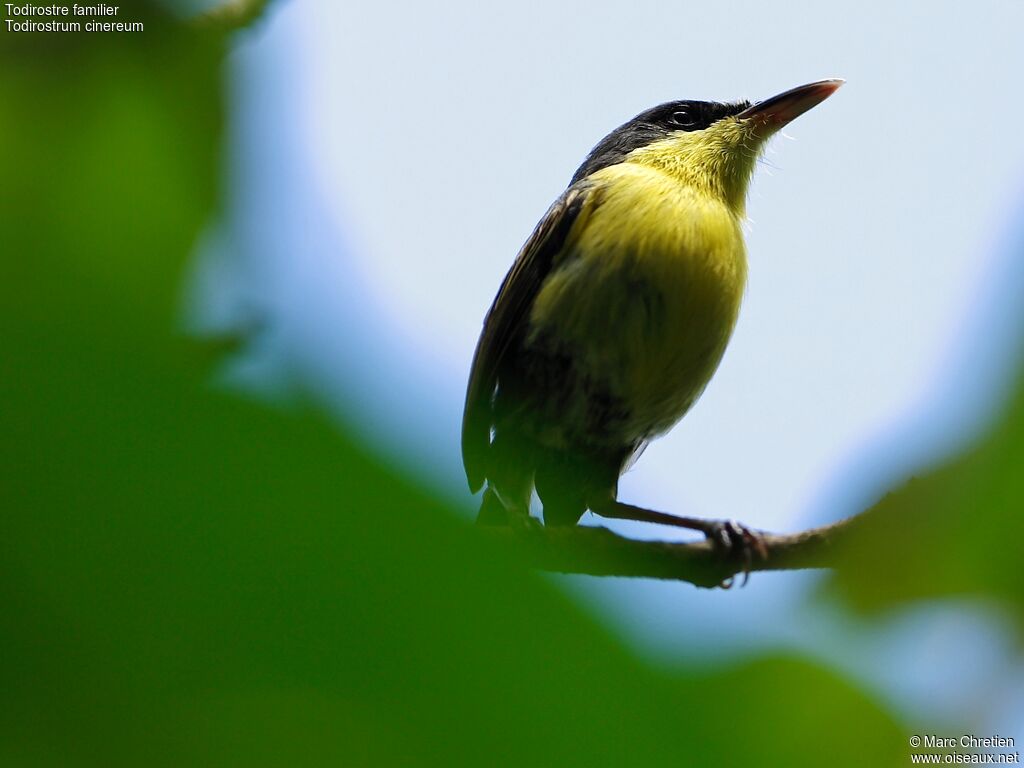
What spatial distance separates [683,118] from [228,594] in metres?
5.15

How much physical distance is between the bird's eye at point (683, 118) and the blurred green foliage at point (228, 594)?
4.92 metres

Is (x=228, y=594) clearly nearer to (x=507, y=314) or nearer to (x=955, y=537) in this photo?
(x=955, y=537)

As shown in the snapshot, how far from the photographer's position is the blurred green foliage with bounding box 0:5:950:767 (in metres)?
0.48

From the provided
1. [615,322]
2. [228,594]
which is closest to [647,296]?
[615,322]

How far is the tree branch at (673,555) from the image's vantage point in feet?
11.5

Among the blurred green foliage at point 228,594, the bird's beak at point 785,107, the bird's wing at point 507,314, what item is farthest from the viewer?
the bird's beak at point 785,107

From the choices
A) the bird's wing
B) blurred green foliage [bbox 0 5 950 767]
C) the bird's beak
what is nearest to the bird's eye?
the bird's beak

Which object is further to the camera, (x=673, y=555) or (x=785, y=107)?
(x=785, y=107)

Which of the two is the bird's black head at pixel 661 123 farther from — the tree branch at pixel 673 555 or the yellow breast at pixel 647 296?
the tree branch at pixel 673 555

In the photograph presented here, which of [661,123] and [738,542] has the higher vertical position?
[661,123]

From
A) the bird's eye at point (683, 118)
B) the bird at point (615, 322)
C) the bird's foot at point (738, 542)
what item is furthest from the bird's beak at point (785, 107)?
the bird's foot at point (738, 542)

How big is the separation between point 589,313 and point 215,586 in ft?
12.5

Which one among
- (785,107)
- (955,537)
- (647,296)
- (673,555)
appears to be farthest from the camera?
(785,107)

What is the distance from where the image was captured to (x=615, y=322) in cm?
422
